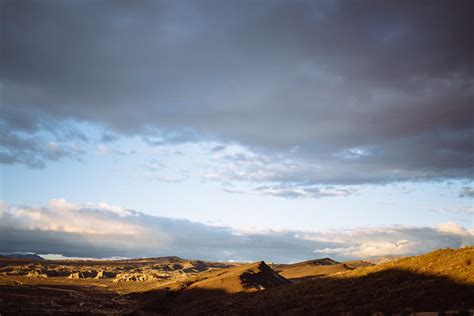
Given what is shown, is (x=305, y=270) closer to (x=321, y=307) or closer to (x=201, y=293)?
(x=201, y=293)

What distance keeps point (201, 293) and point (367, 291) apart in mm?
38783

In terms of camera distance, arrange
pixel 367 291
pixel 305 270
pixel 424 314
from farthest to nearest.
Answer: pixel 305 270 → pixel 367 291 → pixel 424 314

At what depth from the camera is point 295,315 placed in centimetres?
3294

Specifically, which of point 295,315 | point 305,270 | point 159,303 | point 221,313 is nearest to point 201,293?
point 159,303

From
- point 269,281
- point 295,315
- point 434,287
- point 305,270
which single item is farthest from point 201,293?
point 305,270

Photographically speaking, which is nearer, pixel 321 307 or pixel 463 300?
pixel 463 300

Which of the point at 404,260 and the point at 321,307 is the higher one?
the point at 404,260

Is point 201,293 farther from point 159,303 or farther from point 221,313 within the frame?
point 221,313

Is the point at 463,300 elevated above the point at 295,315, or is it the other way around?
the point at 463,300

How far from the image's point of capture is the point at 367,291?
35.7m

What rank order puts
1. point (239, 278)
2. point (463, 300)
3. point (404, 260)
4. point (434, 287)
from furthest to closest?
point (239, 278), point (404, 260), point (434, 287), point (463, 300)

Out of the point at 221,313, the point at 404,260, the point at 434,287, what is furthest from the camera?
the point at 404,260

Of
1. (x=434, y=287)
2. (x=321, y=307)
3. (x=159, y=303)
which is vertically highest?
(x=434, y=287)

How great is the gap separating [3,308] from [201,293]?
32.8 metres
